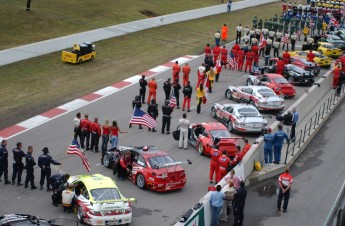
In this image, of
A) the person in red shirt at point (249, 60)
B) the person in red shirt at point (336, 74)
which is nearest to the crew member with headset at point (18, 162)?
the person in red shirt at point (249, 60)

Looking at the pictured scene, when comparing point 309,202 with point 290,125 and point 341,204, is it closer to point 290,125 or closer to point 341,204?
point 290,125

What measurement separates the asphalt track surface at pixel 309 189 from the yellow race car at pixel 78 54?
15537 mm

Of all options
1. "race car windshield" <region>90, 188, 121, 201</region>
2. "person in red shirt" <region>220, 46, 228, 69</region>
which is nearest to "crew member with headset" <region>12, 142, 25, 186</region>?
"race car windshield" <region>90, 188, 121, 201</region>

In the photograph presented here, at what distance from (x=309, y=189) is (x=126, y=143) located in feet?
24.3

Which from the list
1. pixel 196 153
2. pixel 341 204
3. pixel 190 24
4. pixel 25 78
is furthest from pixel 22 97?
pixel 190 24

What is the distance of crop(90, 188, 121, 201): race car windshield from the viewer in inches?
663

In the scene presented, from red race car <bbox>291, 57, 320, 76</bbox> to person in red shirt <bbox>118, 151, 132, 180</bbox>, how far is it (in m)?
18.2

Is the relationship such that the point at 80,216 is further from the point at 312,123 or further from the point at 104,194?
the point at 312,123

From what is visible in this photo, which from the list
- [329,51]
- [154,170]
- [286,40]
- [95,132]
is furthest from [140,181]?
[329,51]

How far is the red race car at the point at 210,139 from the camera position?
22.2 meters

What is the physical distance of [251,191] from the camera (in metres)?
20.6

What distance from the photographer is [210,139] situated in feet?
74.7

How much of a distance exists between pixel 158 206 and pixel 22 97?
43.4 feet

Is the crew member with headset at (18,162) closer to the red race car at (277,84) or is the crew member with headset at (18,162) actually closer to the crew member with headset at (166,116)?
the crew member with headset at (166,116)
